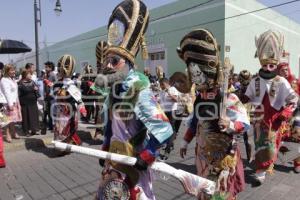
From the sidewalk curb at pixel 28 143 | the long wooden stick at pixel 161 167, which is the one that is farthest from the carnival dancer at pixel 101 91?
the sidewalk curb at pixel 28 143

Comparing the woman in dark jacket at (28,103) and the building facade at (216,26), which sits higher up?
the building facade at (216,26)

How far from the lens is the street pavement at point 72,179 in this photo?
176 inches

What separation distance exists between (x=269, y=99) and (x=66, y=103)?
150 inches

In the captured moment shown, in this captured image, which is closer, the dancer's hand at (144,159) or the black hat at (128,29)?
the dancer's hand at (144,159)

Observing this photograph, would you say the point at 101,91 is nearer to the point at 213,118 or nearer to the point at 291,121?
the point at 213,118

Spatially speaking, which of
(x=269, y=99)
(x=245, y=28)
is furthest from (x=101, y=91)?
(x=245, y=28)

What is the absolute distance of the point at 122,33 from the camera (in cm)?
251

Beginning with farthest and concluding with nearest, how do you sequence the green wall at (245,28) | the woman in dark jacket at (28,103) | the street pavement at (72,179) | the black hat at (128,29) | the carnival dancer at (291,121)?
1. the green wall at (245,28)
2. the woman in dark jacket at (28,103)
3. the carnival dancer at (291,121)
4. the street pavement at (72,179)
5. the black hat at (128,29)

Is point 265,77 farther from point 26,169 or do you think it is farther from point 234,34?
point 234,34

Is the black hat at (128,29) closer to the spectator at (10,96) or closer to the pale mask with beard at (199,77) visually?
the pale mask with beard at (199,77)

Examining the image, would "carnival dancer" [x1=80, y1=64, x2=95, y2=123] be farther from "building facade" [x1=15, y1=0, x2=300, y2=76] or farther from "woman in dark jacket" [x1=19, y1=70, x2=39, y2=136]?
"building facade" [x1=15, y1=0, x2=300, y2=76]

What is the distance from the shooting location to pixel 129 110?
238 cm

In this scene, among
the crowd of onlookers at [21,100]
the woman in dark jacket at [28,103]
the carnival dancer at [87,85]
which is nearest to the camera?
the crowd of onlookers at [21,100]

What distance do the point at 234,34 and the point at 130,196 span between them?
16012mm
